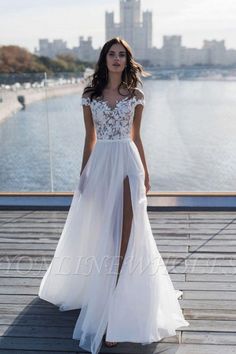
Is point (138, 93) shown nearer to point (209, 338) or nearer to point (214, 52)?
point (209, 338)

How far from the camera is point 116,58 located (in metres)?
2.15

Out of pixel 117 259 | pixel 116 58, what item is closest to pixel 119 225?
pixel 117 259

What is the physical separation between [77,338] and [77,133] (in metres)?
2.80

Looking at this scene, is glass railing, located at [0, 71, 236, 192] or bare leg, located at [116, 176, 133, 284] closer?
bare leg, located at [116, 176, 133, 284]

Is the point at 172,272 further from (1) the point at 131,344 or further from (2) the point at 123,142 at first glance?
(2) the point at 123,142

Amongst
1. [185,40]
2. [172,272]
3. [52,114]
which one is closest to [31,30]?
[52,114]

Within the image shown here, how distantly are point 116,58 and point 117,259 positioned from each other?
2.78ft

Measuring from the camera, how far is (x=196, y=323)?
232cm

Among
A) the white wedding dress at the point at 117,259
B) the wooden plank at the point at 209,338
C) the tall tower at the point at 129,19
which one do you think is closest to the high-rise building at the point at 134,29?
the tall tower at the point at 129,19

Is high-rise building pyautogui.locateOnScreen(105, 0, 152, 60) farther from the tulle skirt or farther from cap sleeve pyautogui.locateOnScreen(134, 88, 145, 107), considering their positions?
the tulle skirt

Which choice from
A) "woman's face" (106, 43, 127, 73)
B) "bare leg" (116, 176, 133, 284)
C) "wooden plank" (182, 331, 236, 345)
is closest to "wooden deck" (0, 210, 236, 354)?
"wooden plank" (182, 331, 236, 345)

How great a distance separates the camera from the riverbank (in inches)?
185

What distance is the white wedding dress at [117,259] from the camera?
2.13m

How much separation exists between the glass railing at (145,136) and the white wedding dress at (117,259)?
2369 millimetres
